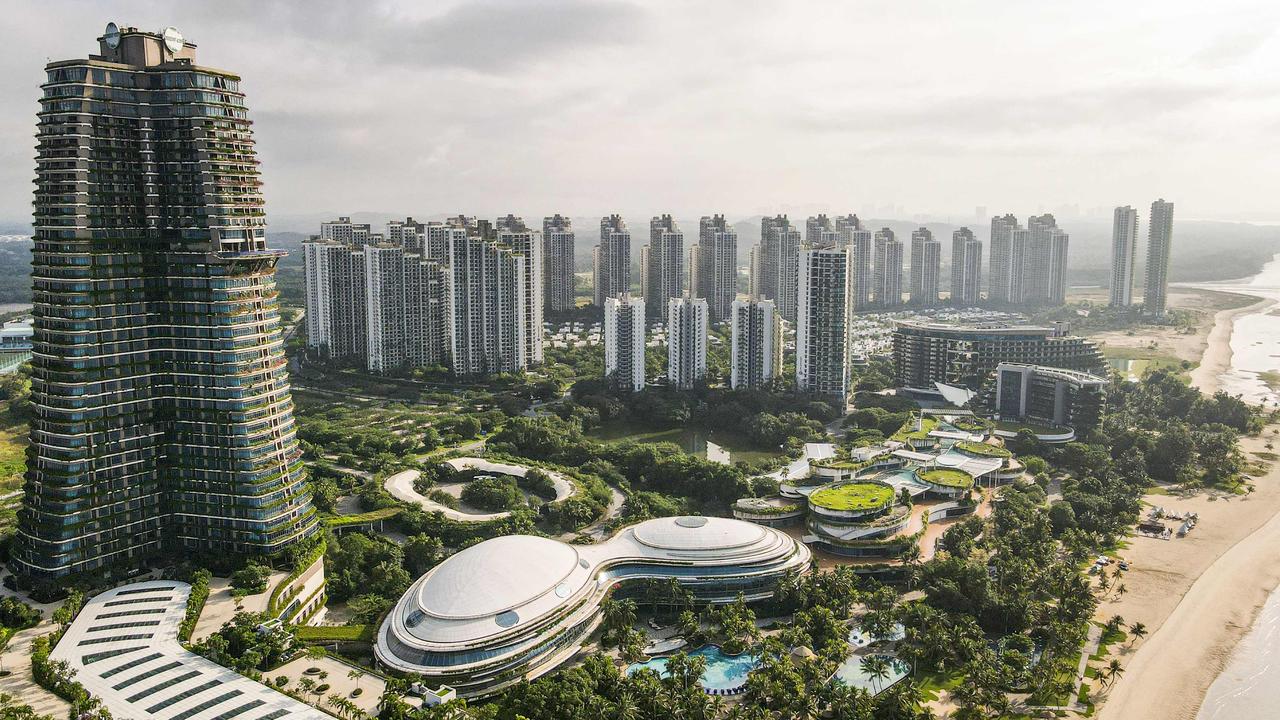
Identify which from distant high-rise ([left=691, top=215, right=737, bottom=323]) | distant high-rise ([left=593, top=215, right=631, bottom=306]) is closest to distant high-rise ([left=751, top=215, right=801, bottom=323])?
distant high-rise ([left=691, top=215, right=737, bottom=323])

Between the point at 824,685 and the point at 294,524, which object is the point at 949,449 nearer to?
the point at 824,685

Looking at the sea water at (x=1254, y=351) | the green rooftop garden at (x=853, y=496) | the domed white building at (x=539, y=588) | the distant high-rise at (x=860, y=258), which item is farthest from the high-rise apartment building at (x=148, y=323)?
the distant high-rise at (x=860, y=258)

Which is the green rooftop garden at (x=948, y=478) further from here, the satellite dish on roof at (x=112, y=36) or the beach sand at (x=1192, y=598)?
the satellite dish on roof at (x=112, y=36)

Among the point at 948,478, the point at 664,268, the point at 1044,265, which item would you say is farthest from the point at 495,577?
the point at 1044,265

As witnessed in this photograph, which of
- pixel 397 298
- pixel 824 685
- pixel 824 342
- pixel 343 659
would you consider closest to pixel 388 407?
pixel 397 298

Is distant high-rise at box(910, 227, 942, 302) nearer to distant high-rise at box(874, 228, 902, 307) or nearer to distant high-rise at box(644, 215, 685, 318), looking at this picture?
distant high-rise at box(874, 228, 902, 307)

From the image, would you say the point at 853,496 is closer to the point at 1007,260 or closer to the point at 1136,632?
the point at 1136,632
